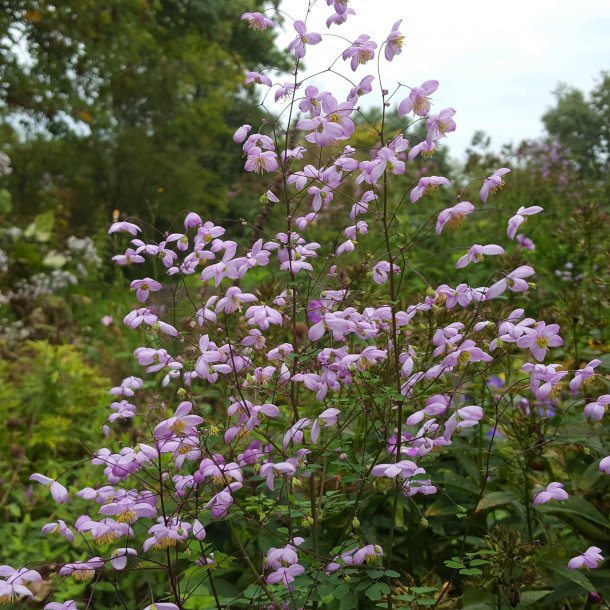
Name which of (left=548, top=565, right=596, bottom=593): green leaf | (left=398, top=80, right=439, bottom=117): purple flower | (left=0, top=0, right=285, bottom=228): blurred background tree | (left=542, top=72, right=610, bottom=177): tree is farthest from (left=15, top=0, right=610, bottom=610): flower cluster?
(left=542, top=72, right=610, bottom=177): tree

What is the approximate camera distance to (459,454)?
221 centimetres

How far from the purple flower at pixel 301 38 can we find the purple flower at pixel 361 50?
0.25ft

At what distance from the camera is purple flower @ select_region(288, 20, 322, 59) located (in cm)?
164

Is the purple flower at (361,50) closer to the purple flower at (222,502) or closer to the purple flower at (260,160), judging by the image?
the purple flower at (260,160)

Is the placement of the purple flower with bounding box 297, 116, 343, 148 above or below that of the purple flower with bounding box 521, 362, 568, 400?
above

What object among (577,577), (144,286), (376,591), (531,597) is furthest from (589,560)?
(144,286)

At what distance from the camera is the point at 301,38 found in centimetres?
164

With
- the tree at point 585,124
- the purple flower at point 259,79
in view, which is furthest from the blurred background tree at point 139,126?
the purple flower at point 259,79

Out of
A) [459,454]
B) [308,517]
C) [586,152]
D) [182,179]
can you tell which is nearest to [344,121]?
[308,517]

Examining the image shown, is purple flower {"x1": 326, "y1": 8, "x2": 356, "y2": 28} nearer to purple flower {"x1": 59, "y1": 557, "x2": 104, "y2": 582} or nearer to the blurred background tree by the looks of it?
purple flower {"x1": 59, "y1": 557, "x2": 104, "y2": 582}

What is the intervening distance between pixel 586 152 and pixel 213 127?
314 inches

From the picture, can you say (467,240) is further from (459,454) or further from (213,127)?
(213,127)

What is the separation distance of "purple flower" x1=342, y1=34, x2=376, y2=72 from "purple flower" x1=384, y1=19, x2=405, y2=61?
0.14 feet

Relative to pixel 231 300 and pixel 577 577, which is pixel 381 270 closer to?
pixel 231 300
